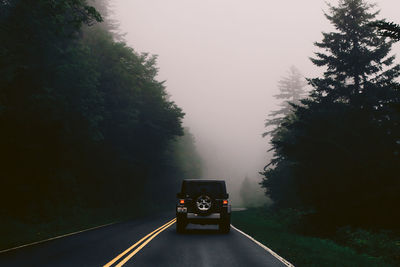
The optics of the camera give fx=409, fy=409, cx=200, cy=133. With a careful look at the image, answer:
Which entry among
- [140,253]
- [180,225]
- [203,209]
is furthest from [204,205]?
[140,253]

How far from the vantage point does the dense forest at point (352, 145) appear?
17312 mm

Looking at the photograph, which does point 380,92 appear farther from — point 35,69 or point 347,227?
point 35,69

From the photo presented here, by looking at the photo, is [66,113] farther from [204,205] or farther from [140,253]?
[140,253]

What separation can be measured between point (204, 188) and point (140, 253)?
7.78m

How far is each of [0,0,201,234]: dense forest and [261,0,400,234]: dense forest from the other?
11882 millimetres

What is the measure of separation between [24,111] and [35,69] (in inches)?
146

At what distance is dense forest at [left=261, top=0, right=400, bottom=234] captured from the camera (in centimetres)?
1731

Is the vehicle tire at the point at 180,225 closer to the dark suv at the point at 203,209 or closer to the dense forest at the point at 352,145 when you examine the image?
the dark suv at the point at 203,209

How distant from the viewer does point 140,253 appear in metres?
11.1

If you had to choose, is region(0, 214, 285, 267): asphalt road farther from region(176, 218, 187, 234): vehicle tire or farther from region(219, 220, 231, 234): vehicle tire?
region(219, 220, 231, 234): vehicle tire

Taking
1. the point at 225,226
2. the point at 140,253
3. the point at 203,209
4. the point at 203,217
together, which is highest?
the point at 203,209

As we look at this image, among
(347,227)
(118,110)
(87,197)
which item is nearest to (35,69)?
(118,110)

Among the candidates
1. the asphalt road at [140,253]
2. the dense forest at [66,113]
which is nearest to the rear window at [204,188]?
the asphalt road at [140,253]

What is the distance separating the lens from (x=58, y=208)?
2439 cm
